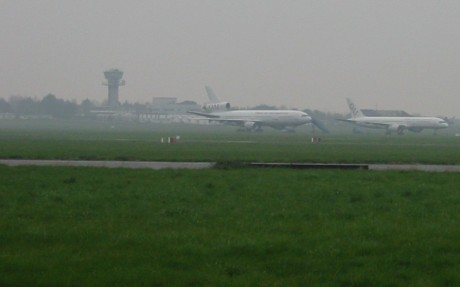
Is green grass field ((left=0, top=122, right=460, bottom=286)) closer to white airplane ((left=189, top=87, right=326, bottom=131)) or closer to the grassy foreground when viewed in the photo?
the grassy foreground

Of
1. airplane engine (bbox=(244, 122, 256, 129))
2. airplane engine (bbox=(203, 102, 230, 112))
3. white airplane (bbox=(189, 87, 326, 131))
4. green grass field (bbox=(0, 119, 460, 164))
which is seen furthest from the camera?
airplane engine (bbox=(203, 102, 230, 112))

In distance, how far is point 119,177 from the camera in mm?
21875

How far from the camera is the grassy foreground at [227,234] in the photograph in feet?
31.1

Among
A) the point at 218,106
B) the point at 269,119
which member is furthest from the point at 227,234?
the point at 218,106

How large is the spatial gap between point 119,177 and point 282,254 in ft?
39.1

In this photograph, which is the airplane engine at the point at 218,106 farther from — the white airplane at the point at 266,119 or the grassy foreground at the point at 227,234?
the grassy foreground at the point at 227,234

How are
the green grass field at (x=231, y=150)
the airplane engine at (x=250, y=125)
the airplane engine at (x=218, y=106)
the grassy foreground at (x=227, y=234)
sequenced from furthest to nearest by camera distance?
the airplane engine at (x=218, y=106)
the airplane engine at (x=250, y=125)
the green grass field at (x=231, y=150)
the grassy foreground at (x=227, y=234)

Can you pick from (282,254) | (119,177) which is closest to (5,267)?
(282,254)

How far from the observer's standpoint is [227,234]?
1179cm

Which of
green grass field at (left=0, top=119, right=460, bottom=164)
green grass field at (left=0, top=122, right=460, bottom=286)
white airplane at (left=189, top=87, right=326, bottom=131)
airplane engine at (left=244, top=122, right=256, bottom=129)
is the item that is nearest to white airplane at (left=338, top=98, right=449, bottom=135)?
white airplane at (left=189, top=87, right=326, bottom=131)

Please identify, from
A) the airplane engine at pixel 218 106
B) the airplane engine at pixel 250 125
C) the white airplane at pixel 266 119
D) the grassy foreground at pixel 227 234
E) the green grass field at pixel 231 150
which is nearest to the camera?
the grassy foreground at pixel 227 234

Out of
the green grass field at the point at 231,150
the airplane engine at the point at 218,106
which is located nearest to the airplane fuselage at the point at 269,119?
the airplane engine at the point at 218,106

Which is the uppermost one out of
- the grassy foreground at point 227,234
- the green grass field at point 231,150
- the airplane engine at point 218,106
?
the airplane engine at point 218,106

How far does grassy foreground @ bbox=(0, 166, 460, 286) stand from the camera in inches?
373
